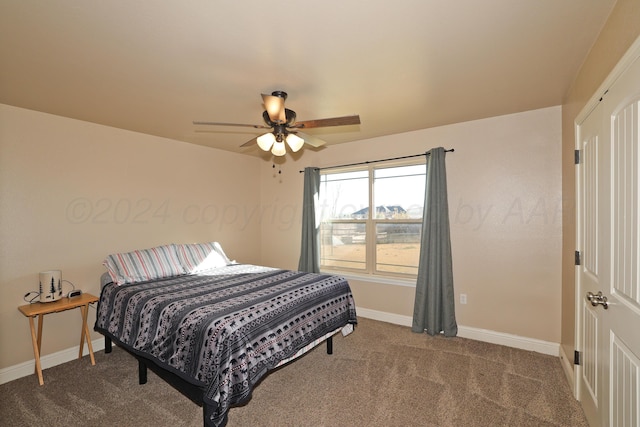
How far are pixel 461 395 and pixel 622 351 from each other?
1215mm

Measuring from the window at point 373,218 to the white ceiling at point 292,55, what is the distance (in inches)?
45.8

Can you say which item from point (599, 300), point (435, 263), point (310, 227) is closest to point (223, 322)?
point (599, 300)

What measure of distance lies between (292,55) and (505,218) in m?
2.76

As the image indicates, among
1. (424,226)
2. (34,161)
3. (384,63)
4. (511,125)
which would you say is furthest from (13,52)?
(511,125)

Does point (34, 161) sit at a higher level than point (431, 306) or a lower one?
higher

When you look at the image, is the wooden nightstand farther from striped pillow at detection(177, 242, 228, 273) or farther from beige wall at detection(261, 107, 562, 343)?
beige wall at detection(261, 107, 562, 343)

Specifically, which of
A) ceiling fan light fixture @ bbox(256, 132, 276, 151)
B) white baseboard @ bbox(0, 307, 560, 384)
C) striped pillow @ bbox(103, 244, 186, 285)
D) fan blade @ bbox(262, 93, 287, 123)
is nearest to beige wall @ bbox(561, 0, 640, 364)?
white baseboard @ bbox(0, 307, 560, 384)

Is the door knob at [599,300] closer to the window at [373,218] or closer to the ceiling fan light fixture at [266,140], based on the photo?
the window at [373,218]

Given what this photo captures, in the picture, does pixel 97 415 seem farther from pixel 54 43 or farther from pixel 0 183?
pixel 54 43

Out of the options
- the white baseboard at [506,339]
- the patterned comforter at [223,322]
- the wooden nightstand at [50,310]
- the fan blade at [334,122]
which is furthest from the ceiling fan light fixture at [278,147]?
the white baseboard at [506,339]

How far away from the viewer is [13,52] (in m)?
1.87

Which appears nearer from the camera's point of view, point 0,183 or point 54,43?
point 54,43

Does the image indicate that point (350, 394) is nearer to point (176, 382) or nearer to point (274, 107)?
point (176, 382)

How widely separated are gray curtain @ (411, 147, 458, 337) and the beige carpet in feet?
1.29
